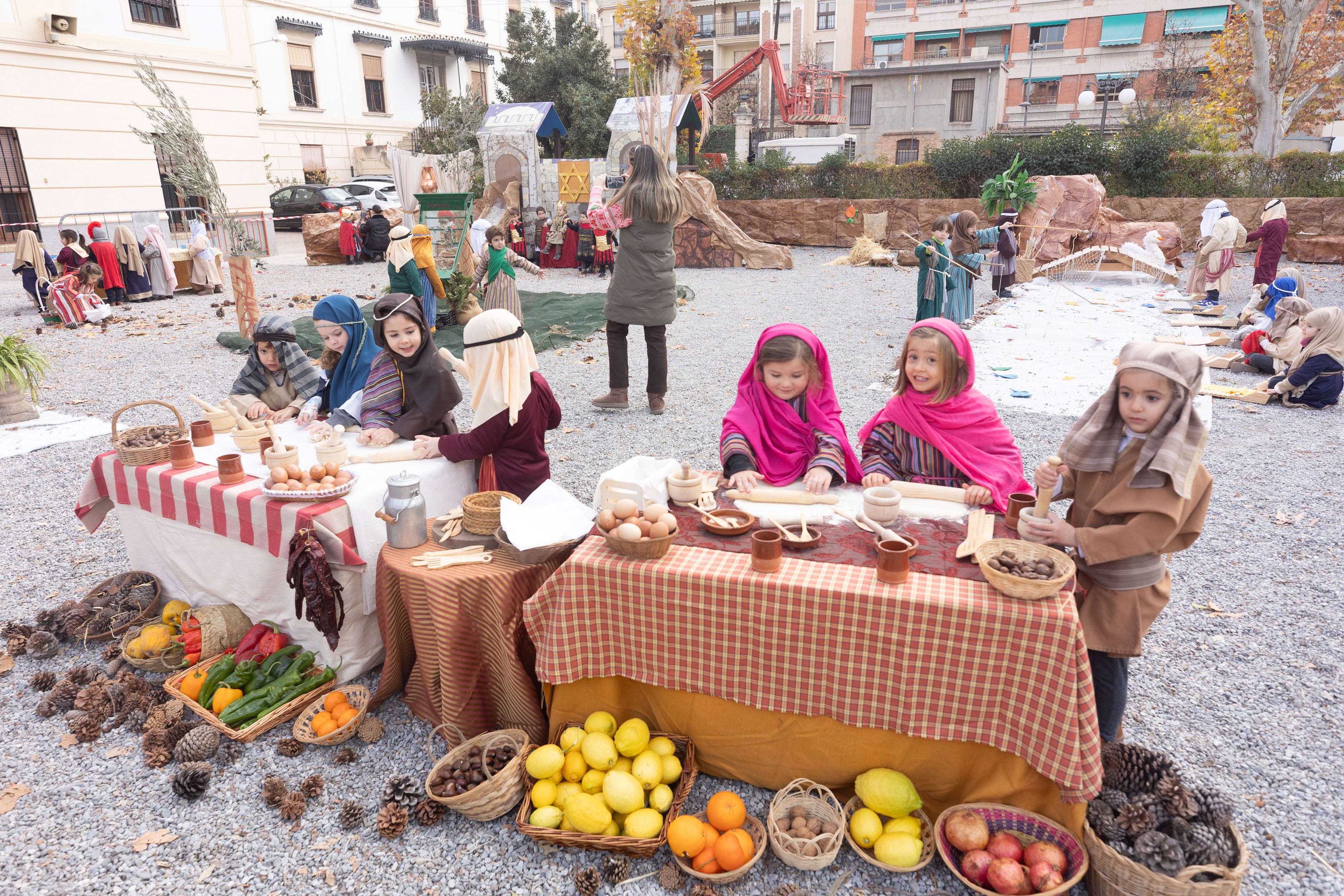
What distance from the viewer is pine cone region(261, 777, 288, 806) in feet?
8.91

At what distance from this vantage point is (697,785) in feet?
9.07

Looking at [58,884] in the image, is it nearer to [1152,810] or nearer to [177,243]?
[1152,810]

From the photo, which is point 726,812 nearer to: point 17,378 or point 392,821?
point 392,821

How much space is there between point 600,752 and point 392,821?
0.76m

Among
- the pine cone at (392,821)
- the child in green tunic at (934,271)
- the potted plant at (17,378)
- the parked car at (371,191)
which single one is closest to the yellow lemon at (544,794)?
the pine cone at (392,821)

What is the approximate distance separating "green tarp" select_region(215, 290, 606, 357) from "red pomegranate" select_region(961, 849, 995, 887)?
298 inches

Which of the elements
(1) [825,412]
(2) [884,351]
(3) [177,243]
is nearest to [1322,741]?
(1) [825,412]

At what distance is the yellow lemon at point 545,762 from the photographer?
2570mm

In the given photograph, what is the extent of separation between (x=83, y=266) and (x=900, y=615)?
14685 mm

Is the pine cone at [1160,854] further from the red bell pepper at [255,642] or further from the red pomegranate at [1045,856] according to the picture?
the red bell pepper at [255,642]

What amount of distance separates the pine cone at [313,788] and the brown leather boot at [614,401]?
15.9 ft

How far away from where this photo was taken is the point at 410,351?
3727mm

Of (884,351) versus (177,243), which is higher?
(177,243)

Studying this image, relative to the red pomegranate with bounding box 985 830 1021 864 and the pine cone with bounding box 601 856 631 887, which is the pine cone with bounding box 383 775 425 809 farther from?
the red pomegranate with bounding box 985 830 1021 864
